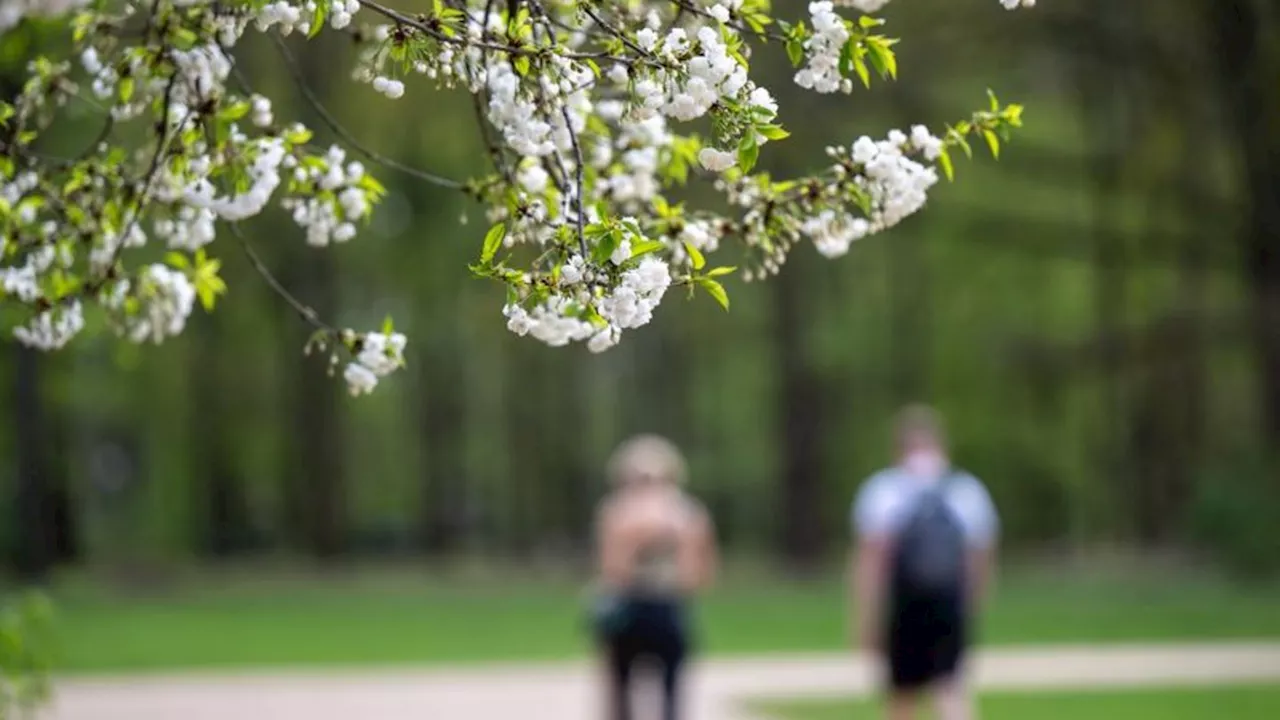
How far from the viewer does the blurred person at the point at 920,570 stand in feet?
28.7

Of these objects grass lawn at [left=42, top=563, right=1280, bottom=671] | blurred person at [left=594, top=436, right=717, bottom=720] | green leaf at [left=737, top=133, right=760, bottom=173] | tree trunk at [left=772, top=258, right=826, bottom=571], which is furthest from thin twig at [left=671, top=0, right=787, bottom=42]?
tree trunk at [left=772, top=258, right=826, bottom=571]

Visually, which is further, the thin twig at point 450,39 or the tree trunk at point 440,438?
the tree trunk at point 440,438

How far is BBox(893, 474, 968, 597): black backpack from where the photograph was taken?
8.73 m

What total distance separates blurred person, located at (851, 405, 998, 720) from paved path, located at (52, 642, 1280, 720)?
3.00 metres

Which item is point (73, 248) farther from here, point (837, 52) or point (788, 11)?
point (788, 11)

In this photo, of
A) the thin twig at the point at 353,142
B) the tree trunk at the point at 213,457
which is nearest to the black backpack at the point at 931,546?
the thin twig at the point at 353,142

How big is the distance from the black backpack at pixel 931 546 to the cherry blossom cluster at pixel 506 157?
3.84 metres

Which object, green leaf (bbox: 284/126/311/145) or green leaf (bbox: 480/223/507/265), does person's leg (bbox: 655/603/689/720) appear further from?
green leaf (bbox: 480/223/507/265)

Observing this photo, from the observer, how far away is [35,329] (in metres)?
4.80

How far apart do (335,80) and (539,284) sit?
1055 inches

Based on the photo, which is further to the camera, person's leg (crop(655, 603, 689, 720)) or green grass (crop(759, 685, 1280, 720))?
green grass (crop(759, 685, 1280, 720))

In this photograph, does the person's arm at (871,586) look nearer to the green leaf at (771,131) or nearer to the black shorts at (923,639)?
the black shorts at (923,639)

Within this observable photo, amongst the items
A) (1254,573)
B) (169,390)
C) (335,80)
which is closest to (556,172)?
(1254,573)

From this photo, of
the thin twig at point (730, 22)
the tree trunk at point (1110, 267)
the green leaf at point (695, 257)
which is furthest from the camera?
the tree trunk at point (1110, 267)
